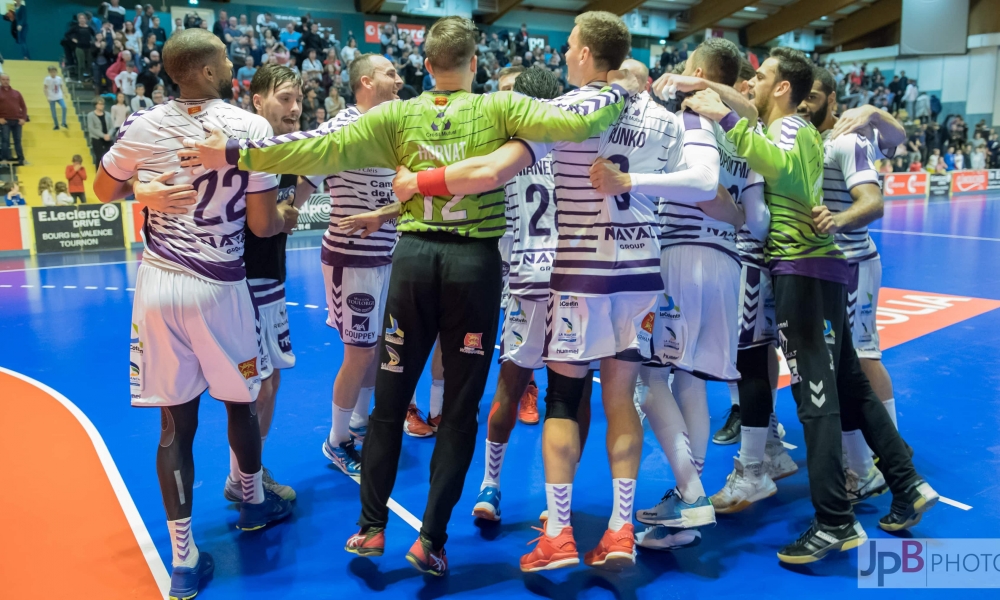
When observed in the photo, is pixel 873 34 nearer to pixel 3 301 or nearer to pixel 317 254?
pixel 317 254

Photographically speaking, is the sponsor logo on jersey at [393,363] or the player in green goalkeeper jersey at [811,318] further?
the player in green goalkeeper jersey at [811,318]

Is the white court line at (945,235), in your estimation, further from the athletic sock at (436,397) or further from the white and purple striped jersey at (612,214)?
the white and purple striped jersey at (612,214)

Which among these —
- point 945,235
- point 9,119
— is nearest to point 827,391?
point 945,235

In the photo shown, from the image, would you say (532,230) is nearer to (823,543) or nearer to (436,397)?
(436,397)

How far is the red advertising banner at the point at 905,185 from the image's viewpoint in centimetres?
2467

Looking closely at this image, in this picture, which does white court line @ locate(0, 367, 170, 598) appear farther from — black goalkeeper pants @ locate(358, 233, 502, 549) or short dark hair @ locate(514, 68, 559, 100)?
short dark hair @ locate(514, 68, 559, 100)

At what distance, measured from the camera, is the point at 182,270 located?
3.27 m

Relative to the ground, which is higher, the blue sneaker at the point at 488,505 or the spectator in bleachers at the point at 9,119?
the spectator in bleachers at the point at 9,119

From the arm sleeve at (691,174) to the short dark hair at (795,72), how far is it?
0.64 meters

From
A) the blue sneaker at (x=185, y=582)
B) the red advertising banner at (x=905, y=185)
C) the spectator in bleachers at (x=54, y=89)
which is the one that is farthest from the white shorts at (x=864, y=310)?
the red advertising banner at (x=905, y=185)

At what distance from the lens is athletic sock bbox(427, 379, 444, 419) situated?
532 cm

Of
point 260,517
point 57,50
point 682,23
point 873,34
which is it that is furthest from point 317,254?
point 873,34

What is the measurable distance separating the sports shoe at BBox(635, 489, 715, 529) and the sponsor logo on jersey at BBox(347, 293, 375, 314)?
2002 mm

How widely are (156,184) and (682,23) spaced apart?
1373 inches
